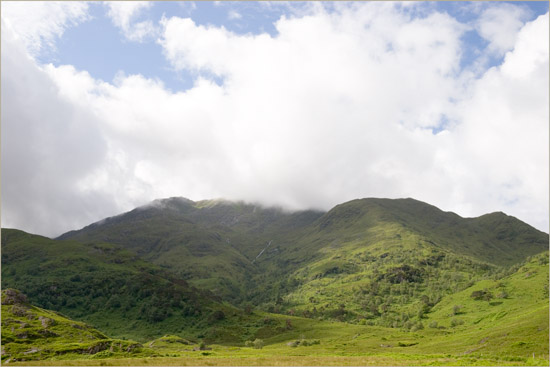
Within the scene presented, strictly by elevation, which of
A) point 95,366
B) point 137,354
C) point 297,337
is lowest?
point 297,337

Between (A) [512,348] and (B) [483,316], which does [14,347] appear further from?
(B) [483,316]

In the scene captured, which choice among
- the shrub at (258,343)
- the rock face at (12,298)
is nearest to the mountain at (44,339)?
the rock face at (12,298)

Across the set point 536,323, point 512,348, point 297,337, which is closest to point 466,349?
point 512,348

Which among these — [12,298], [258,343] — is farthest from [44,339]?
[258,343]

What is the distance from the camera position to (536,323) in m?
107

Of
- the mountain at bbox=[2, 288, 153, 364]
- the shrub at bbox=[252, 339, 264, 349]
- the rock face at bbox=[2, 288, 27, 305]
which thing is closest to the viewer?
the mountain at bbox=[2, 288, 153, 364]

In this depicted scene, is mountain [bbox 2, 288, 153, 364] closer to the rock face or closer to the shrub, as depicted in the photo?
the rock face

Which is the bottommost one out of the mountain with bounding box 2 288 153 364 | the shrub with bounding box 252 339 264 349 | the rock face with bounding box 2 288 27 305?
the shrub with bounding box 252 339 264 349

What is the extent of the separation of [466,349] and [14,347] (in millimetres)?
137619

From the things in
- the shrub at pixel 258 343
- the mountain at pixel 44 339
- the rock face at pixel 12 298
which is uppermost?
the rock face at pixel 12 298

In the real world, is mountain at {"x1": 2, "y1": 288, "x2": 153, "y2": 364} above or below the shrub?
above

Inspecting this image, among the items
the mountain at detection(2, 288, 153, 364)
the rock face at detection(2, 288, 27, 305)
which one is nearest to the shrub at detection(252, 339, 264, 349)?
the mountain at detection(2, 288, 153, 364)

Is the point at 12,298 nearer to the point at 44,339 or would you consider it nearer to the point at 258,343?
the point at 44,339

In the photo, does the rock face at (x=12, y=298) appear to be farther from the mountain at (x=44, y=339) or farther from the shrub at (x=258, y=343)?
the shrub at (x=258, y=343)
